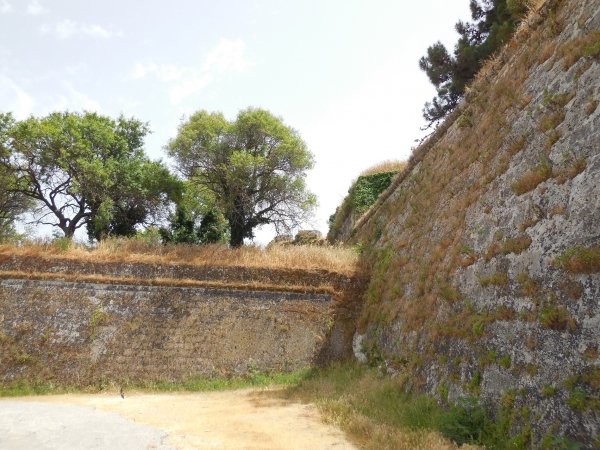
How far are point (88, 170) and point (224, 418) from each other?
12.3m

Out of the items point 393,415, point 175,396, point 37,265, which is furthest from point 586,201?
point 37,265

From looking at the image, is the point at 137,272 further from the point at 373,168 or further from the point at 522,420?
the point at 373,168

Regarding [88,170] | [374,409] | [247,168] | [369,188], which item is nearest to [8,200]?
[88,170]

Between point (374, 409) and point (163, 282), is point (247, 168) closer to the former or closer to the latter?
point (163, 282)

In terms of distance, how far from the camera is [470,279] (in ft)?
20.4

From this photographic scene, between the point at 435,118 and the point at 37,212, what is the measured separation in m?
18.5

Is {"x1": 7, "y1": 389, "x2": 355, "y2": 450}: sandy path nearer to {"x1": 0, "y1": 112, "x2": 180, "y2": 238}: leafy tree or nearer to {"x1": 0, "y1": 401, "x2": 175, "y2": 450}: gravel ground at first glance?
{"x1": 0, "y1": 401, "x2": 175, "y2": 450}: gravel ground

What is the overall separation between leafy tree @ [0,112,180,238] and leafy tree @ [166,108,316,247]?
1.93 metres

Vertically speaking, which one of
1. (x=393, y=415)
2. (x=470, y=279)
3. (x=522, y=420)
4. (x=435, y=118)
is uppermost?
(x=435, y=118)

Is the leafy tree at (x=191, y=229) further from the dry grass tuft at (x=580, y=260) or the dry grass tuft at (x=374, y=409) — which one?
the dry grass tuft at (x=580, y=260)

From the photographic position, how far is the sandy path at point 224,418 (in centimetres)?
592

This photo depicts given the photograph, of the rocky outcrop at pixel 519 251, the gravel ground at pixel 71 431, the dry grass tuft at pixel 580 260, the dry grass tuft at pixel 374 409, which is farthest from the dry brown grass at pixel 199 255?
the dry grass tuft at pixel 580 260

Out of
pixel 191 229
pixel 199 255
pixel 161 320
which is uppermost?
pixel 191 229

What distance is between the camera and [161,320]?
11055mm
